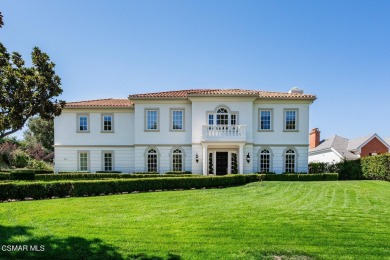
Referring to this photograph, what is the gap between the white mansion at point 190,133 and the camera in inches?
803

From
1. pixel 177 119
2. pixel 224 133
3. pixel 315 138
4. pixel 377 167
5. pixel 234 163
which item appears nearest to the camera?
pixel 377 167

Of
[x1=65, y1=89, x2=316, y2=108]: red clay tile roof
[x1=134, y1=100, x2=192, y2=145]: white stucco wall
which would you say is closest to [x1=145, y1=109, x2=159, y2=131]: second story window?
[x1=134, y1=100, x2=192, y2=145]: white stucco wall

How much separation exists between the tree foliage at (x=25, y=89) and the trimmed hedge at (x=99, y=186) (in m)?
5.16

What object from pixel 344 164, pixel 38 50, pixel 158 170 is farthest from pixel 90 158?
pixel 344 164

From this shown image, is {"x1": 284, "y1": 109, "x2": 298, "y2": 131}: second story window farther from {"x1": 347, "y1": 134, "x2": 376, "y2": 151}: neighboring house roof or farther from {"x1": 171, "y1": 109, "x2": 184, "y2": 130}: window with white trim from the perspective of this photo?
{"x1": 347, "y1": 134, "x2": 376, "y2": 151}: neighboring house roof

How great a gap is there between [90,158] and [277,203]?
17.2 m

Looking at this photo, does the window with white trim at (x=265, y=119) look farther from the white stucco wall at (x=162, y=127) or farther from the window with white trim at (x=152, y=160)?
the window with white trim at (x=152, y=160)

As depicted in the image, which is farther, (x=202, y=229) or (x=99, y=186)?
(x=99, y=186)

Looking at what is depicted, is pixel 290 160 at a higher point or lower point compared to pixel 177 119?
lower

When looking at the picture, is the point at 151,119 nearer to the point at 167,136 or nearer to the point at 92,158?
the point at 167,136

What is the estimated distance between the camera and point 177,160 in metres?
21.1

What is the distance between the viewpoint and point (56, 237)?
19.2 feet

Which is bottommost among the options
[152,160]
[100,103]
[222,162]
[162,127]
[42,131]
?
[222,162]

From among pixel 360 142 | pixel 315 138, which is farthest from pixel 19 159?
pixel 360 142
